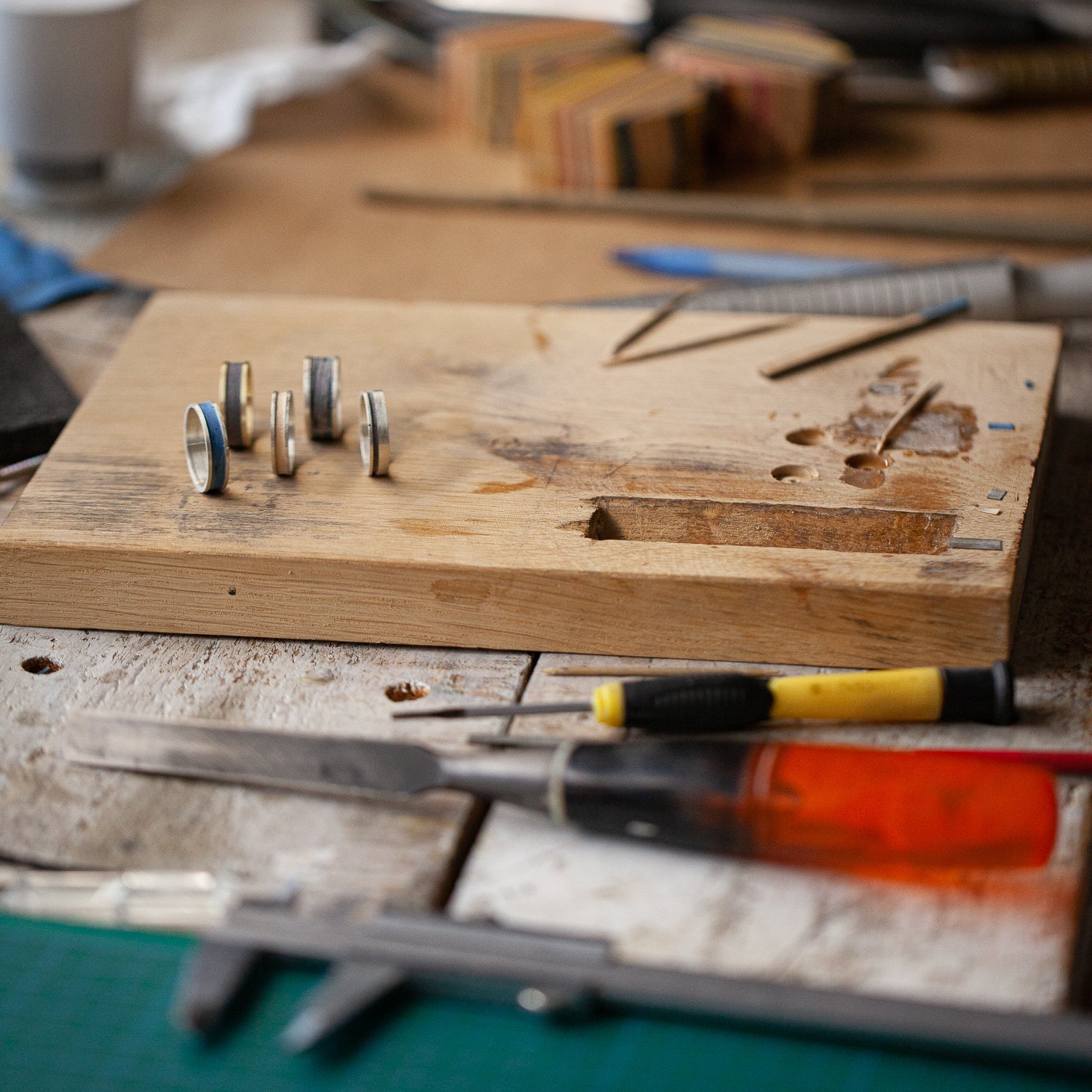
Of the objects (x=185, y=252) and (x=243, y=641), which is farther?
(x=185, y=252)

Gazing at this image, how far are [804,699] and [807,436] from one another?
27 centimetres

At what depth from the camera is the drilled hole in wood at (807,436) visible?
94cm

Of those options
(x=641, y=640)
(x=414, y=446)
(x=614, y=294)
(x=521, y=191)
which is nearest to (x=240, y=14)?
(x=521, y=191)

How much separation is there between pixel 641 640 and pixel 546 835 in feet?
0.57

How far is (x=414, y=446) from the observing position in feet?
3.07

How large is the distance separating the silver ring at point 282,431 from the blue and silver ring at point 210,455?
1.3 inches

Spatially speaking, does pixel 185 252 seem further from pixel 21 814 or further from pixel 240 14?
pixel 240 14

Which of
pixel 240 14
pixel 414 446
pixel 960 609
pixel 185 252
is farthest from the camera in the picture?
pixel 240 14

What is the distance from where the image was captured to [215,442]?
844 millimetres

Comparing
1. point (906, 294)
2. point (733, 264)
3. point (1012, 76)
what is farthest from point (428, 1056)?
point (1012, 76)

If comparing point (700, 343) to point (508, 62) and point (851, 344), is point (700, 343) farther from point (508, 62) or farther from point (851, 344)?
point (508, 62)

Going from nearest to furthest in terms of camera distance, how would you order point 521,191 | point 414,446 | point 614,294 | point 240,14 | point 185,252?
point 414,446, point 614,294, point 185,252, point 521,191, point 240,14

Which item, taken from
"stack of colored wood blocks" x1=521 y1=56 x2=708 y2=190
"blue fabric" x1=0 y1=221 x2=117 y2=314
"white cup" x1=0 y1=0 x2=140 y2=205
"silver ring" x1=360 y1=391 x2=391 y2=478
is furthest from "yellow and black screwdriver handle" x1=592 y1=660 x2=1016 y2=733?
"white cup" x1=0 y1=0 x2=140 y2=205

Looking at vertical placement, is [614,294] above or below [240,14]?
below
